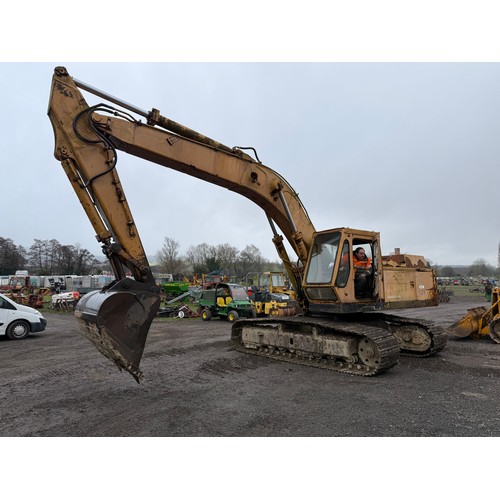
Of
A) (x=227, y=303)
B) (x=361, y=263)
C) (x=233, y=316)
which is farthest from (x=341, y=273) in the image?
(x=227, y=303)

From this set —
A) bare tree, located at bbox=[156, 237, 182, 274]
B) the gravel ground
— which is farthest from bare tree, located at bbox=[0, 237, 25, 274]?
the gravel ground

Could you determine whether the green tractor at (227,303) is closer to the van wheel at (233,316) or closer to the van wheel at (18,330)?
the van wheel at (233,316)

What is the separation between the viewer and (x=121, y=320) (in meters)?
5.22

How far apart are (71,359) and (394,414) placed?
27.0 ft

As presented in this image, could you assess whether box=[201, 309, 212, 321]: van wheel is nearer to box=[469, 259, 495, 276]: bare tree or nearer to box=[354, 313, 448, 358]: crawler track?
box=[354, 313, 448, 358]: crawler track

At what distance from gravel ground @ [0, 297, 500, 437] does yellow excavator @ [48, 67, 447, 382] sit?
598 mm

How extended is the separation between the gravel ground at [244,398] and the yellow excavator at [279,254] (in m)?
0.60

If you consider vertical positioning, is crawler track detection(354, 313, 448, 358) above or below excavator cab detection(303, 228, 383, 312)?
below

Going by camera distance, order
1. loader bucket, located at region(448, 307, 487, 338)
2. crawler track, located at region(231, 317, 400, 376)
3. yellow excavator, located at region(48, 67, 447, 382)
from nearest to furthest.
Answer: yellow excavator, located at region(48, 67, 447, 382) → crawler track, located at region(231, 317, 400, 376) → loader bucket, located at region(448, 307, 487, 338)

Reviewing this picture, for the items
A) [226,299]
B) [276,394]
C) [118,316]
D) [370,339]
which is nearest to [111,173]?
[118,316]

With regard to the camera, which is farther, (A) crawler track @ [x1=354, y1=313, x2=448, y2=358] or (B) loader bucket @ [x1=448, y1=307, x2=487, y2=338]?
(B) loader bucket @ [x1=448, y1=307, x2=487, y2=338]

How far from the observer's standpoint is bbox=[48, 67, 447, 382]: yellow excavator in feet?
18.2

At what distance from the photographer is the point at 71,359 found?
9672 mm

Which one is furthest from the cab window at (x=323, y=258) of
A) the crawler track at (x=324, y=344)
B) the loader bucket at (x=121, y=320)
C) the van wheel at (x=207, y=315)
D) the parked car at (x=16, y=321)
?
the parked car at (x=16, y=321)
